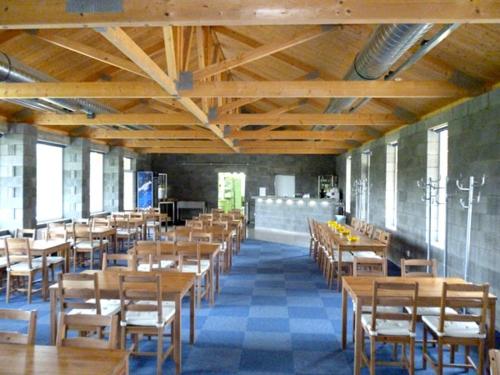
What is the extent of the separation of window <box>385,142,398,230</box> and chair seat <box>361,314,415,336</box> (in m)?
5.76

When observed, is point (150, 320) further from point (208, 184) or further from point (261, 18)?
point (208, 184)

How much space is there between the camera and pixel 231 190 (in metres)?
17.1

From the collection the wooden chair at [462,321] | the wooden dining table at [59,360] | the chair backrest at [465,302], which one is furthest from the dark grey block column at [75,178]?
the chair backrest at [465,302]

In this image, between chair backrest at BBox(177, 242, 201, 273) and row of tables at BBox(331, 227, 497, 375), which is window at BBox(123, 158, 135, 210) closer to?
chair backrest at BBox(177, 242, 201, 273)

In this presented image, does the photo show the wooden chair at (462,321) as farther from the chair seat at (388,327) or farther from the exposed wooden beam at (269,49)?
the exposed wooden beam at (269,49)

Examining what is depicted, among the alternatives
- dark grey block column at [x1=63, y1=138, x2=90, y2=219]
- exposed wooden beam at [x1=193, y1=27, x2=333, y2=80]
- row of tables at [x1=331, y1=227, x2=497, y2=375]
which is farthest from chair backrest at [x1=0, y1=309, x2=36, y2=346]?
dark grey block column at [x1=63, y1=138, x2=90, y2=219]

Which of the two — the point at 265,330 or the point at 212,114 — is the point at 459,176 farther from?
the point at 212,114

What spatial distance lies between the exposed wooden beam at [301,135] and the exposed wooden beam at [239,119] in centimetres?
151

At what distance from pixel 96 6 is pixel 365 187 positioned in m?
9.17

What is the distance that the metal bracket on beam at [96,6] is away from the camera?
283 cm

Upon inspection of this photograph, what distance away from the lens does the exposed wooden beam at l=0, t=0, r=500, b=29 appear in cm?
276

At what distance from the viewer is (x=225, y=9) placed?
2832 mm

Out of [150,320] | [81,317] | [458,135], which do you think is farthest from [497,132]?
[81,317]

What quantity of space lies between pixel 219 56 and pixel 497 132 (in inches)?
228
